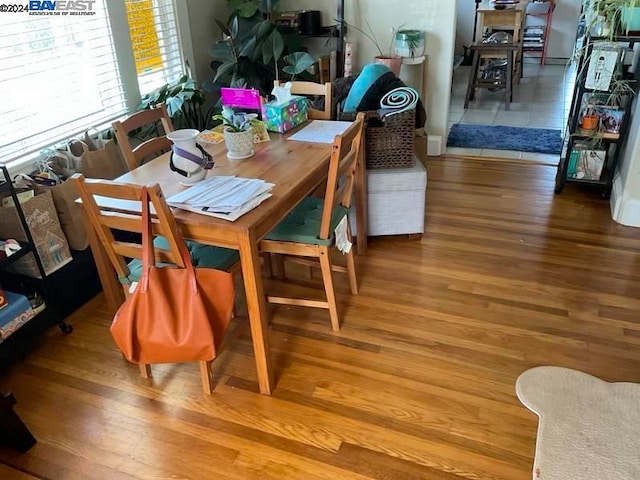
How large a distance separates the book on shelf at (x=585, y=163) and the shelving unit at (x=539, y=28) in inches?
173

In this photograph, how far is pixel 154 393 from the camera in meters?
1.97

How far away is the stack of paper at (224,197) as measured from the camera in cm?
168

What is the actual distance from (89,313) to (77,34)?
1.41 meters

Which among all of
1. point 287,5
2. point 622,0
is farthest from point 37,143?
point 622,0

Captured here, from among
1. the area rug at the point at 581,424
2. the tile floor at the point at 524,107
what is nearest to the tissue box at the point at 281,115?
the area rug at the point at 581,424

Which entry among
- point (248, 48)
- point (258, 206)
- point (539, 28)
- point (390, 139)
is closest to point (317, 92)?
point (390, 139)

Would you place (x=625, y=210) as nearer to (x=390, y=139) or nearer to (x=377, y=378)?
(x=390, y=139)

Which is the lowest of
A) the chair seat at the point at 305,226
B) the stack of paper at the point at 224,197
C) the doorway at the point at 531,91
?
the doorway at the point at 531,91

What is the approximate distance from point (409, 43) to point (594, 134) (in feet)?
4.51

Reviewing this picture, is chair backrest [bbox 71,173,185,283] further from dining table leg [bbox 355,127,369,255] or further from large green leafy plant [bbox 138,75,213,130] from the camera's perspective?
large green leafy plant [bbox 138,75,213,130]

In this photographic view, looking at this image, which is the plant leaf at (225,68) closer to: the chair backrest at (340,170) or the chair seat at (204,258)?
→ the chair backrest at (340,170)

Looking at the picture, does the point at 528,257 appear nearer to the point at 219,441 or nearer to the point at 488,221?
the point at 488,221

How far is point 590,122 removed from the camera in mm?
3186

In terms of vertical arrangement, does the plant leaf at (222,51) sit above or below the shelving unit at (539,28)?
above
